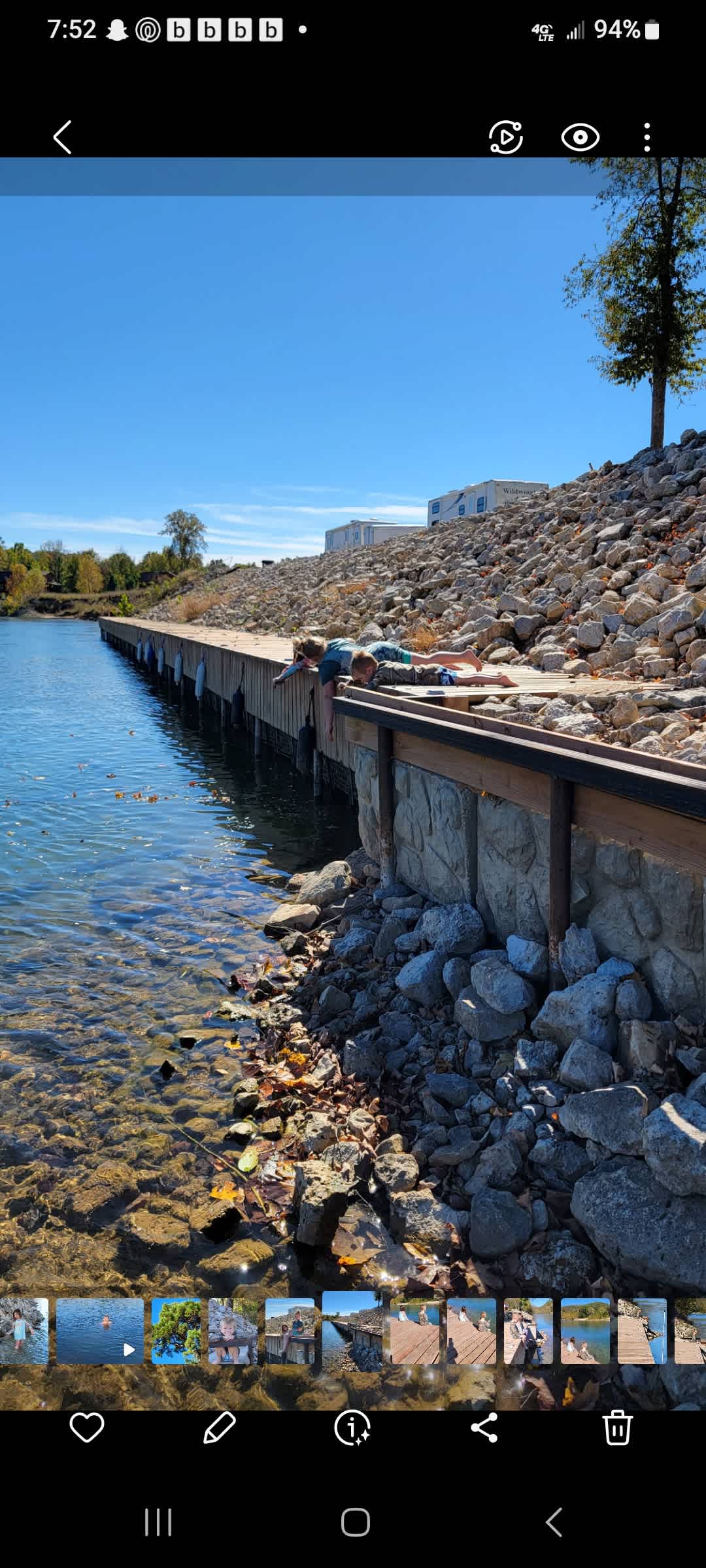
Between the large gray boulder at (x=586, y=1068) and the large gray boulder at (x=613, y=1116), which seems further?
the large gray boulder at (x=586, y=1068)

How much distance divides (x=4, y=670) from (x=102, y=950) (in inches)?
1516

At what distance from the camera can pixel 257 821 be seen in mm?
13094

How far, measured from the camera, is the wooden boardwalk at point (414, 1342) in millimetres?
2762

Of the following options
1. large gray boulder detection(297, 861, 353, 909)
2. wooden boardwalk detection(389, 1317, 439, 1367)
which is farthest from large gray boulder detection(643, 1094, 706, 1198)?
large gray boulder detection(297, 861, 353, 909)

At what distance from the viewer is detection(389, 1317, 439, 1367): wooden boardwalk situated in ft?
9.06

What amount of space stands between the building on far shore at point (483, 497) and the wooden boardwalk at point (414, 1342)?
33.0 m

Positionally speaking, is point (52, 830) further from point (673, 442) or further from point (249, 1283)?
point (673, 442)

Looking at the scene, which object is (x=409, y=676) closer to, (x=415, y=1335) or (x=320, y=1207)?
(x=320, y=1207)

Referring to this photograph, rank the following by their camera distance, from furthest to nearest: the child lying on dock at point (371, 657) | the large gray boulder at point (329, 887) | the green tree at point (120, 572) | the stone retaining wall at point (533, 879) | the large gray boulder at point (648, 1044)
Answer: the green tree at point (120, 572) < the child lying on dock at point (371, 657) < the large gray boulder at point (329, 887) < the stone retaining wall at point (533, 879) < the large gray boulder at point (648, 1044)

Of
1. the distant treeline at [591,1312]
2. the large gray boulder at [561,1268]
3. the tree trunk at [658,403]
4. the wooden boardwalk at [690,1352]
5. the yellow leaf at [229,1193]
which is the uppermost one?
the tree trunk at [658,403]
